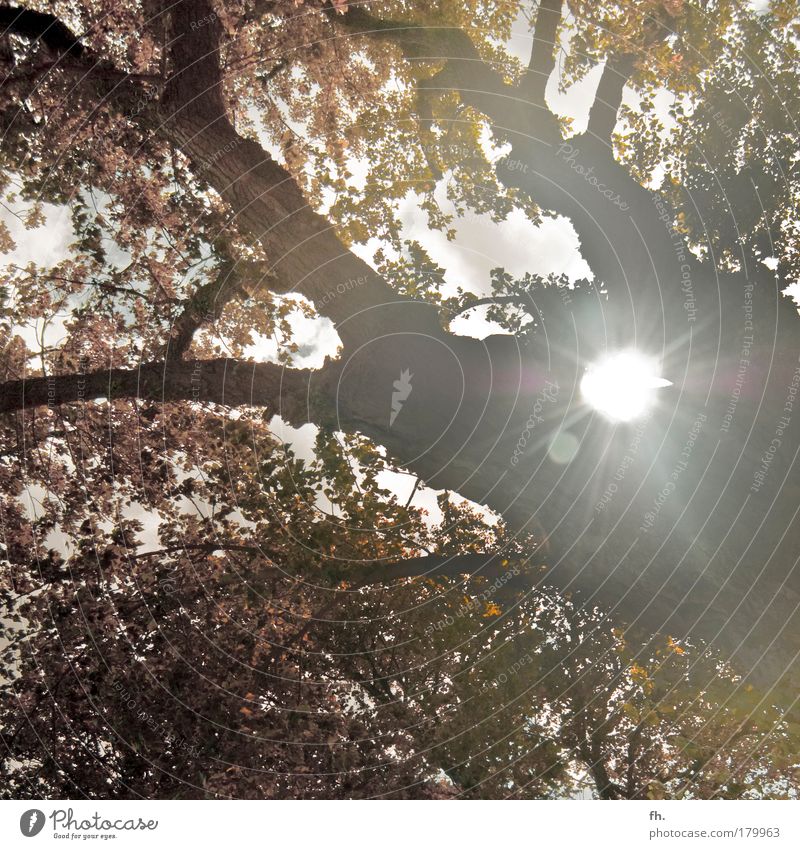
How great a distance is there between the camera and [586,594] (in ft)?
25.0

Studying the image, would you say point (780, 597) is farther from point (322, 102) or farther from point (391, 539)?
point (322, 102)

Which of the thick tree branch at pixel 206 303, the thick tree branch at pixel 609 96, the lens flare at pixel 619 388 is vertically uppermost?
the thick tree branch at pixel 609 96

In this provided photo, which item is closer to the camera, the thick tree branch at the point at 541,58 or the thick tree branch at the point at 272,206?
the thick tree branch at the point at 272,206

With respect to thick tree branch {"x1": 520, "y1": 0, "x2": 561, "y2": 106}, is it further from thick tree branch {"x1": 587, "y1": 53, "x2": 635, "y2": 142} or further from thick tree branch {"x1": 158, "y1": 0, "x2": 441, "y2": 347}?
thick tree branch {"x1": 158, "y1": 0, "x2": 441, "y2": 347}

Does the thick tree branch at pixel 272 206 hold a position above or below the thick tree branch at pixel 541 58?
below

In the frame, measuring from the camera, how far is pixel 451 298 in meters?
9.39

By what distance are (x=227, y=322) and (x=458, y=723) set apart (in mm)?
8562

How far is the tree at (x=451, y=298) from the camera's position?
712 centimetres

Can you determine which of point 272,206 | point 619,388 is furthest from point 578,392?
point 272,206

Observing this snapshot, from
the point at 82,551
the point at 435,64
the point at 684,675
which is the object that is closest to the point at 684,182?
the point at 435,64

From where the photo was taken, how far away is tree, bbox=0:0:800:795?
7.12 meters
